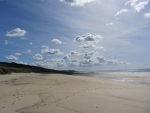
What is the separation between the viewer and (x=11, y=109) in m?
7.15

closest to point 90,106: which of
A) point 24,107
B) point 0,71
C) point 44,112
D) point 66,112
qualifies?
point 66,112

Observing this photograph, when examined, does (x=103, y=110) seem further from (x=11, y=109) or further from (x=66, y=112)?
(x=11, y=109)

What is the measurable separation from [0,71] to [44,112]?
100 ft

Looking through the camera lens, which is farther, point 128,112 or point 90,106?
point 90,106

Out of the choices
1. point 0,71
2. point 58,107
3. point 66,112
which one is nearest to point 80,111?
point 66,112

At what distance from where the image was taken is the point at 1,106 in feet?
25.0

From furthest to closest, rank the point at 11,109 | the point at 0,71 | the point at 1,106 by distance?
the point at 0,71
the point at 1,106
the point at 11,109

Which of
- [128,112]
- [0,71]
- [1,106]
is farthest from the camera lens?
[0,71]

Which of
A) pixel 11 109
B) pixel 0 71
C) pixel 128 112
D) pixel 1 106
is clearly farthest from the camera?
pixel 0 71

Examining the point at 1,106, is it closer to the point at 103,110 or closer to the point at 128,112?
the point at 103,110

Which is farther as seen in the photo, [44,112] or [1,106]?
[1,106]

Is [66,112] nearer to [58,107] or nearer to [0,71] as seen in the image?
[58,107]

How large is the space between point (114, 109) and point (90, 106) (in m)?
0.98

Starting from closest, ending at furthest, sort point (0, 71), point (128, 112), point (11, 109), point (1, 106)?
point (128, 112), point (11, 109), point (1, 106), point (0, 71)
